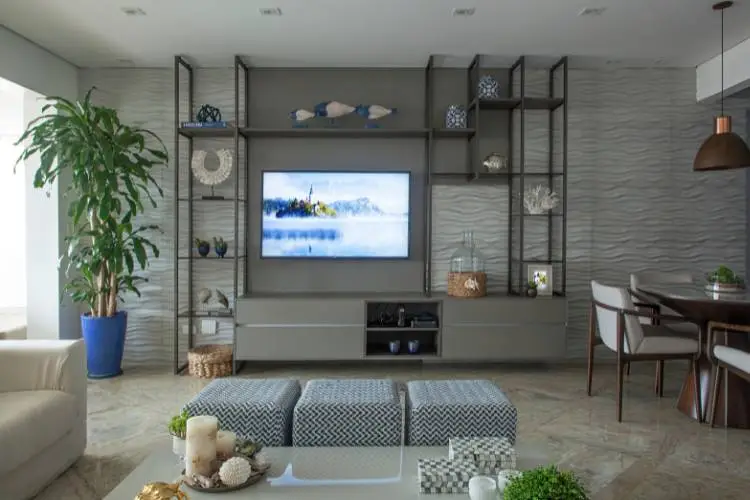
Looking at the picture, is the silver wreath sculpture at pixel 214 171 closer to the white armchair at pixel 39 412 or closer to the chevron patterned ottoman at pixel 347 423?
the white armchair at pixel 39 412

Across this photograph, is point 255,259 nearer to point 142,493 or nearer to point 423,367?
point 423,367

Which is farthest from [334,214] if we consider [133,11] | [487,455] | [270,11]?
[487,455]

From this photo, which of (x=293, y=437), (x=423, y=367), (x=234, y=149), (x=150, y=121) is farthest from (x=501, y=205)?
(x=293, y=437)

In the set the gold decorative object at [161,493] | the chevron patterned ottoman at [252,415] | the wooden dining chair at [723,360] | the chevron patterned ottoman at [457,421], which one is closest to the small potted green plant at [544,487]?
the chevron patterned ottoman at [457,421]

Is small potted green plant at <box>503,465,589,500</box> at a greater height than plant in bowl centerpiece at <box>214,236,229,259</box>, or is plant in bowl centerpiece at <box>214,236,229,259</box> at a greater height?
plant in bowl centerpiece at <box>214,236,229,259</box>

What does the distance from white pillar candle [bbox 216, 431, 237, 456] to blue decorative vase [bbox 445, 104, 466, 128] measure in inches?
138

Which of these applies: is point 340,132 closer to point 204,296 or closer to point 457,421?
point 204,296

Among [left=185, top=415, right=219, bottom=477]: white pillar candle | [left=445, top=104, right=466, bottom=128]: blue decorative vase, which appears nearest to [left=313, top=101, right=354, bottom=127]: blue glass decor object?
[left=445, top=104, right=466, bottom=128]: blue decorative vase

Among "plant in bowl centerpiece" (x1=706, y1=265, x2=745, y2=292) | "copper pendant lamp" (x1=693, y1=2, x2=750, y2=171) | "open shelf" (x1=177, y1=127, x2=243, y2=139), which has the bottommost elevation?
"plant in bowl centerpiece" (x1=706, y1=265, x2=745, y2=292)

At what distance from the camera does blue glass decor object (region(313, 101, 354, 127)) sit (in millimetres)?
5039

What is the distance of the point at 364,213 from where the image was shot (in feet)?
17.3

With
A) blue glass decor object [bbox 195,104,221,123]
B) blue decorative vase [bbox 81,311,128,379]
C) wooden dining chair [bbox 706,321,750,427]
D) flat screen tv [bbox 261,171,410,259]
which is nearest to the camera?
wooden dining chair [bbox 706,321,750,427]

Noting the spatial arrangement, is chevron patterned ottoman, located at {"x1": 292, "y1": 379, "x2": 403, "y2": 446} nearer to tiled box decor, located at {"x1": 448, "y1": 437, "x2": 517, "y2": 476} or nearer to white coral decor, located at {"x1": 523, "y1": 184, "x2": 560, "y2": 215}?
tiled box decor, located at {"x1": 448, "y1": 437, "x2": 517, "y2": 476}

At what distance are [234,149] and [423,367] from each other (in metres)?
2.39
